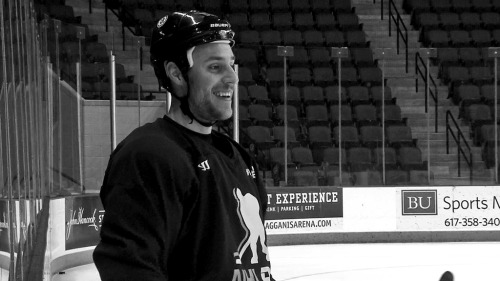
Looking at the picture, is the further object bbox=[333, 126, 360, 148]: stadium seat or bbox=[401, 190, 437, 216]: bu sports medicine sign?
bbox=[401, 190, 437, 216]: bu sports medicine sign

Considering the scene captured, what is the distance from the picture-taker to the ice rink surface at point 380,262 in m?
7.45

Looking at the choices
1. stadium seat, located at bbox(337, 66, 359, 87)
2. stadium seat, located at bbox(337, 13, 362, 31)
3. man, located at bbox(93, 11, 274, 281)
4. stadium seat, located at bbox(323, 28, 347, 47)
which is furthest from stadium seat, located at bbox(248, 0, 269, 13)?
man, located at bbox(93, 11, 274, 281)

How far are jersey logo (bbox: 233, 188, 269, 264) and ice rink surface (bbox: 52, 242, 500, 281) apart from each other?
4.85 meters

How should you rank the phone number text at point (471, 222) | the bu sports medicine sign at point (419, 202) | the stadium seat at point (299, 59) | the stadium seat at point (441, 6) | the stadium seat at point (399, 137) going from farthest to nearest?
the stadium seat at point (441, 6) → the phone number text at point (471, 222) → the bu sports medicine sign at point (419, 202) → the stadium seat at point (299, 59) → the stadium seat at point (399, 137)

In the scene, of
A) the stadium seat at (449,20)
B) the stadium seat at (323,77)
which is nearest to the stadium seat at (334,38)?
the stadium seat at (449,20)

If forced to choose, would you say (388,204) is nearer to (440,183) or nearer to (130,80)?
(440,183)

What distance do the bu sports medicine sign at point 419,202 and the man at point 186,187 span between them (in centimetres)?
926

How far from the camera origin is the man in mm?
1439

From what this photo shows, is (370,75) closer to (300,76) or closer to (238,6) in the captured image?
(300,76)

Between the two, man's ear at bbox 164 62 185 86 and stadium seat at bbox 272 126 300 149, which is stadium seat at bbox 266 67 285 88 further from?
man's ear at bbox 164 62 185 86

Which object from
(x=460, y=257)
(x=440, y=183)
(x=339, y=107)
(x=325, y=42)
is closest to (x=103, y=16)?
(x=325, y=42)

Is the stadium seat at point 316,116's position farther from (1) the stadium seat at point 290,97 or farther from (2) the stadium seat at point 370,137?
(2) the stadium seat at point 370,137

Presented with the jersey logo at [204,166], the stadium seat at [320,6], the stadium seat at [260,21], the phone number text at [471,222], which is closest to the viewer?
the jersey logo at [204,166]

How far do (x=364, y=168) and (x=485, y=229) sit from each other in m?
1.78
